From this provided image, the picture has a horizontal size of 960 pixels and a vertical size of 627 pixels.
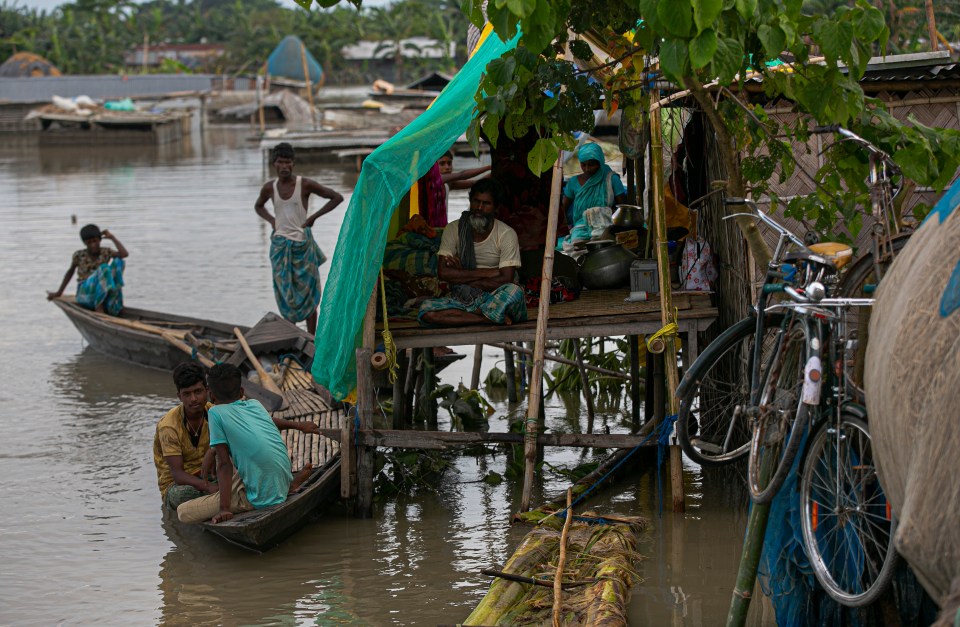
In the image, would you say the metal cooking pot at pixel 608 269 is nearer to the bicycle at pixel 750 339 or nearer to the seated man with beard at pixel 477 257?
the seated man with beard at pixel 477 257

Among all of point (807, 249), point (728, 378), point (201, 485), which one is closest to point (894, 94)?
point (728, 378)

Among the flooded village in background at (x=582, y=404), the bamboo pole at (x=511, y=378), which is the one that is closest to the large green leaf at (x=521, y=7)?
the flooded village in background at (x=582, y=404)

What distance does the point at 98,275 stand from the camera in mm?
10625

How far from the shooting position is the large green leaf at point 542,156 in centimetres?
478

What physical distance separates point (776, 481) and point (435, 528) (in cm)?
279

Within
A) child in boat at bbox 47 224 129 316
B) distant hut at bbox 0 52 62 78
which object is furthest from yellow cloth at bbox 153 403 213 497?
distant hut at bbox 0 52 62 78

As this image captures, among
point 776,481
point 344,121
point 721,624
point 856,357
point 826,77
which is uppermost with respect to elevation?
point 344,121

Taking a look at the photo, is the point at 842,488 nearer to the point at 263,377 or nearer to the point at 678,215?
the point at 678,215

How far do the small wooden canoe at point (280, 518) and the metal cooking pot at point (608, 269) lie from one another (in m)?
1.88

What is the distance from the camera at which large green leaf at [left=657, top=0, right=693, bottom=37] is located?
3.57 meters

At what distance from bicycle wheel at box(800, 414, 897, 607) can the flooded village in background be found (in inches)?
0.4

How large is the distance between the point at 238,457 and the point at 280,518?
401 millimetres

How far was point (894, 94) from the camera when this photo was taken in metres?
6.24

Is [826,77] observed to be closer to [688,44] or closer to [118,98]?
[688,44]
